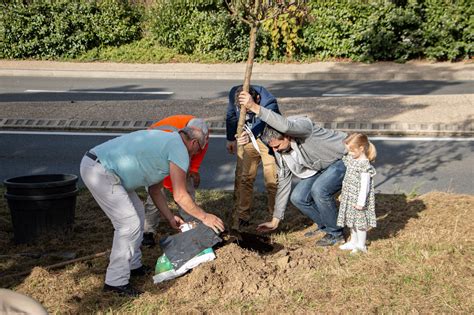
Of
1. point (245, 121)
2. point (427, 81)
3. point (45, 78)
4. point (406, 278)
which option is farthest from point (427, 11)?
point (406, 278)

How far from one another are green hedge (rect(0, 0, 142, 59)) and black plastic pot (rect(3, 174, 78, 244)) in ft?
59.3

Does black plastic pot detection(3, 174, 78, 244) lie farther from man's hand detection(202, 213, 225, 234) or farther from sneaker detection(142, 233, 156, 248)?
man's hand detection(202, 213, 225, 234)

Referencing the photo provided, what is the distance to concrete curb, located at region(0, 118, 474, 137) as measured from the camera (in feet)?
40.5

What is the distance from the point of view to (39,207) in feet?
24.2

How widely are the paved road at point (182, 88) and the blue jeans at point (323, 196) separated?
32.7 feet

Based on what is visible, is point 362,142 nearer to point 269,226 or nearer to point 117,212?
point 269,226

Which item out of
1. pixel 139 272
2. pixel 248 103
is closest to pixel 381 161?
pixel 248 103

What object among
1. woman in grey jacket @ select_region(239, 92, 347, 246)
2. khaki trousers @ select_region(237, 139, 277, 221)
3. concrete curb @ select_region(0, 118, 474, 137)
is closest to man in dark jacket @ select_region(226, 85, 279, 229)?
khaki trousers @ select_region(237, 139, 277, 221)

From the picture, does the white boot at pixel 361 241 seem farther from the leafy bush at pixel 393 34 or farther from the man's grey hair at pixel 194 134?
the leafy bush at pixel 393 34

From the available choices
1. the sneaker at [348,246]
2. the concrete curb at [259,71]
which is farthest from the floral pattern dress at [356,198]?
the concrete curb at [259,71]

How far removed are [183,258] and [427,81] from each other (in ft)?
47.5

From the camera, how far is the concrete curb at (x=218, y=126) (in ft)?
40.5

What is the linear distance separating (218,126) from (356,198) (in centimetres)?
648

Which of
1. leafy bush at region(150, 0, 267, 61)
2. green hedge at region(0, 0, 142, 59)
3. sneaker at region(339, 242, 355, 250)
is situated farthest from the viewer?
green hedge at region(0, 0, 142, 59)
